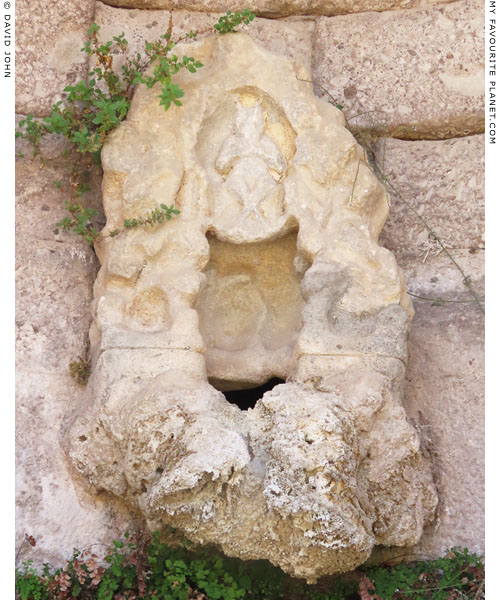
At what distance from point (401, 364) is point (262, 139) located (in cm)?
90

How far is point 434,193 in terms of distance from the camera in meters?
4.00

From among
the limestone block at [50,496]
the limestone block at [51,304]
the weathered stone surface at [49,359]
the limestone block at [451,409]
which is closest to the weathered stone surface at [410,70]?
the limestone block at [451,409]

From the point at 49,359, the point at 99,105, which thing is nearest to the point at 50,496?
the point at 49,359

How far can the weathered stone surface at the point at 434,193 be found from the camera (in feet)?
12.9

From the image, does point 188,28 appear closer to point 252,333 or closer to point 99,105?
point 99,105

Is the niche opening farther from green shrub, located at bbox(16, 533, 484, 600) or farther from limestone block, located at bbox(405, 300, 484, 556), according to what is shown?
A: green shrub, located at bbox(16, 533, 484, 600)

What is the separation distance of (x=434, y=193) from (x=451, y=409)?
842 millimetres

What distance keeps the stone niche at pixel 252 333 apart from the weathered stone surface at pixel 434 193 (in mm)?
293

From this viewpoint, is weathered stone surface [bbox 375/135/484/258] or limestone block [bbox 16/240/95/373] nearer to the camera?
limestone block [bbox 16/240/95/373]

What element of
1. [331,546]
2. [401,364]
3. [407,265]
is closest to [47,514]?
[331,546]

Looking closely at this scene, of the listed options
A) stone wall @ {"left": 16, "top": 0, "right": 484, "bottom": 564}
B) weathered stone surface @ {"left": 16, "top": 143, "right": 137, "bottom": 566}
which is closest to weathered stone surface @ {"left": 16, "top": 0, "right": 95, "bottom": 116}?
stone wall @ {"left": 16, "top": 0, "right": 484, "bottom": 564}

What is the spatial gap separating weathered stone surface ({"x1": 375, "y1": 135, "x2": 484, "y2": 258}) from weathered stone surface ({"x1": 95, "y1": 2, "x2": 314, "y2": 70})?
0.53 m

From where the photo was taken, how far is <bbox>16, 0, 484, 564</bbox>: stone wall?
3.49 meters

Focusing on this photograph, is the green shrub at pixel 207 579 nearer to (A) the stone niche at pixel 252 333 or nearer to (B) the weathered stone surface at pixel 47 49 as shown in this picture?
(A) the stone niche at pixel 252 333
